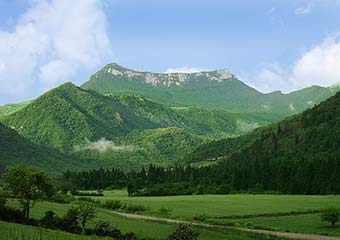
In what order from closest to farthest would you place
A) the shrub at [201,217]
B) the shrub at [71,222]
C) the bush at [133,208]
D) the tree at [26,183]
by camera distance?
1. the shrub at [71,222]
2. the tree at [26,183]
3. the shrub at [201,217]
4. the bush at [133,208]

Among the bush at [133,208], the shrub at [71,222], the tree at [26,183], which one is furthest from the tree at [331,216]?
the tree at [26,183]

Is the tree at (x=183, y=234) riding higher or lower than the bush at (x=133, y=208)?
lower

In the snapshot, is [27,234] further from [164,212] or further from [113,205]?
[113,205]

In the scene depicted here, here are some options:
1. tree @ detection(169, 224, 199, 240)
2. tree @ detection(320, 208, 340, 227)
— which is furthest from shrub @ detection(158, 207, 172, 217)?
tree @ detection(169, 224, 199, 240)

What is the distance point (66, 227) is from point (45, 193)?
59.9 ft

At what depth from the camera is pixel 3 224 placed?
63719mm

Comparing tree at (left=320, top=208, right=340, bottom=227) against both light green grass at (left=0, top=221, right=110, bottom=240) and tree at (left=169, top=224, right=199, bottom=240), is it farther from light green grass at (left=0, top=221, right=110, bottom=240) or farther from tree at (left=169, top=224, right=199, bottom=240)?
light green grass at (left=0, top=221, right=110, bottom=240)

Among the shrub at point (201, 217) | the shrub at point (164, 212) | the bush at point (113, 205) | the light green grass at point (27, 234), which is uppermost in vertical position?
the bush at point (113, 205)

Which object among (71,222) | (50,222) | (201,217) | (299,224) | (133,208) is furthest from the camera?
(133,208)

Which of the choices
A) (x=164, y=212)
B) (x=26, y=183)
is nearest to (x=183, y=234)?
(x=26, y=183)

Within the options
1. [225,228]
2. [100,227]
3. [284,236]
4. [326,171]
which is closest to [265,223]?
[225,228]

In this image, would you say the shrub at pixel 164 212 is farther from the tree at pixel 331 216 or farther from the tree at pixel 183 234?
the tree at pixel 183 234

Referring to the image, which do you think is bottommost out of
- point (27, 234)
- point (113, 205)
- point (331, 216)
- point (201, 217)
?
point (27, 234)

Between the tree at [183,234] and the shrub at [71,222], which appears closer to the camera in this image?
the tree at [183,234]
